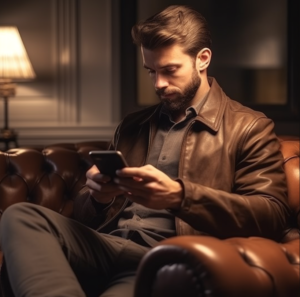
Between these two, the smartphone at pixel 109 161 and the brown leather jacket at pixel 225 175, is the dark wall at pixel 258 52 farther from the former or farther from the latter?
the smartphone at pixel 109 161

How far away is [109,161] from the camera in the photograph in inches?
51.9

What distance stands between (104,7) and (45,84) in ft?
1.27

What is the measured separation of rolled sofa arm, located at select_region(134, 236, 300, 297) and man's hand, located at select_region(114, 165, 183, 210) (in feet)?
0.63

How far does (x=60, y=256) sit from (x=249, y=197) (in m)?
0.43

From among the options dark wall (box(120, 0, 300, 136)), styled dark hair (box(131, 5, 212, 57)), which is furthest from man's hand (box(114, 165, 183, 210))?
dark wall (box(120, 0, 300, 136))

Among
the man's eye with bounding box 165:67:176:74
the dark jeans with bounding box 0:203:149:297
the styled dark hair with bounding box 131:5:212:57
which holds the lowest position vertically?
the dark jeans with bounding box 0:203:149:297

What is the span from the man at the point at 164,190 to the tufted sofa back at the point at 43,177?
0.95 ft

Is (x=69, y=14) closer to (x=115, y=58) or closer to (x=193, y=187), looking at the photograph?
(x=115, y=58)

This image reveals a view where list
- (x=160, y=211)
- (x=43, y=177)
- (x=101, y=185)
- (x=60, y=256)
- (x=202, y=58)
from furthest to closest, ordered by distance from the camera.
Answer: (x=43, y=177), (x=202, y=58), (x=160, y=211), (x=101, y=185), (x=60, y=256)

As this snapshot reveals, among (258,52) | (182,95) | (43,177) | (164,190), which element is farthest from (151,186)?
(258,52)

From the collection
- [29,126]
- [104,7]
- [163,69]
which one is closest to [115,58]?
[104,7]

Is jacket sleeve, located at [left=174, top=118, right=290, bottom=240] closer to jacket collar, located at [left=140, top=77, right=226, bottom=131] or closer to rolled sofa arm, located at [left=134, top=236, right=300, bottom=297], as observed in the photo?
jacket collar, located at [left=140, top=77, right=226, bottom=131]

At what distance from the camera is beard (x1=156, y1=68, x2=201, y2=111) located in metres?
1.60

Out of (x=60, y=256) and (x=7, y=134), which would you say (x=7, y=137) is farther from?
(x=60, y=256)
